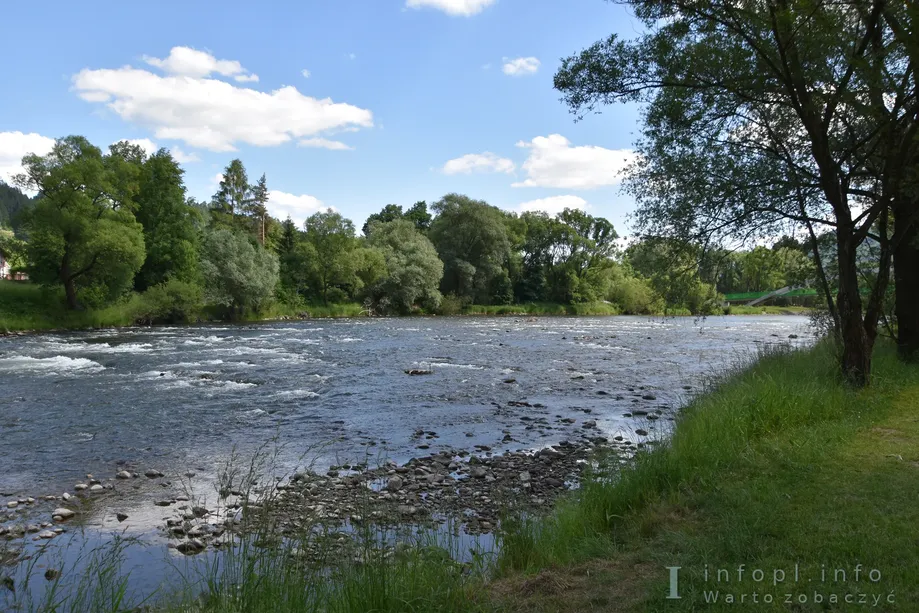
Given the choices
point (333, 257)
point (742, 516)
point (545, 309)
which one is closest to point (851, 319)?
point (742, 516)

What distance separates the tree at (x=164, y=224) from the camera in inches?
1784

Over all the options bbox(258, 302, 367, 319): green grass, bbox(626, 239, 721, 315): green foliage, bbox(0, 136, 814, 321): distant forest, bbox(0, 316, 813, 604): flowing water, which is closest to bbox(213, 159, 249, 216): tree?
bbox(0, 136, 814, 321): distant forest

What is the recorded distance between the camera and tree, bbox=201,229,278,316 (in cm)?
4762

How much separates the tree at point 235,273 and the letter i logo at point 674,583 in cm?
4769

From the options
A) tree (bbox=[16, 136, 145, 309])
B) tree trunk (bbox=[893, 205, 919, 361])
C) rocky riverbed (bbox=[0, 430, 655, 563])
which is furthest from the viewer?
tree (bbox=[16, 136, 145, 309])

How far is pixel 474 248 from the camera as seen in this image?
73.6m

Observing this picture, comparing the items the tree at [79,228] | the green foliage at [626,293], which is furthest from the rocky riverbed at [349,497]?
the green foliage at [626,293]

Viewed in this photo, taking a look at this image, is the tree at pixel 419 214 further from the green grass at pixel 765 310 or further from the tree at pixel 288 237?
the green grass at pixel 765 310

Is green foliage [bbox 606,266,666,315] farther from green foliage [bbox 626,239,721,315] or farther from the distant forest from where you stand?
green foliage [bbox 626,239,721,315]

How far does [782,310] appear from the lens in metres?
82.1

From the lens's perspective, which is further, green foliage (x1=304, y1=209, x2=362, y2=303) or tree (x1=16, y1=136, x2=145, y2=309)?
green foliage (x1=304, y1=209, x2=362, y2=303)

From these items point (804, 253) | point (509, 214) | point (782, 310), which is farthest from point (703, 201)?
point (782, 310)

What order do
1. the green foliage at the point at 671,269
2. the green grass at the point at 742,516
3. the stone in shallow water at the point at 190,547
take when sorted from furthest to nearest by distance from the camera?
1. the green foliage at the point at 671,269
2. the stone in shallow water at the point at 190,547
3. the green grass at the point at 742,516

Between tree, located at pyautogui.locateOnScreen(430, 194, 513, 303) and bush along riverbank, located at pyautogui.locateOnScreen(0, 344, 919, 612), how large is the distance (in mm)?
62302
